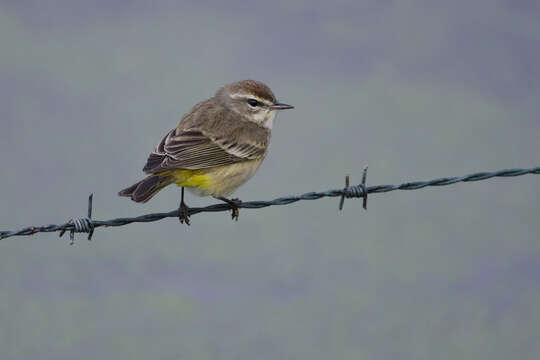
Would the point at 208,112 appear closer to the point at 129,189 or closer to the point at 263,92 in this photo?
the point at 263,92

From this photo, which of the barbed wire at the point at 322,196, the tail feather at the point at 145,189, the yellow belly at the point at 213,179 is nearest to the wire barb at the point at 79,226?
the barbed wire at the point at 322,196

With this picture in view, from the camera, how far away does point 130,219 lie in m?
3.36

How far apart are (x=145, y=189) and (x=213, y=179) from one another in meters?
0.65

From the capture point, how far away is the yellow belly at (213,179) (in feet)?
14.4

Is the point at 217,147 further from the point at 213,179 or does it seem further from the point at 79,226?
the point at 79,226

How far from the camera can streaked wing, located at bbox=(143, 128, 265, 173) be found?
4207 mm

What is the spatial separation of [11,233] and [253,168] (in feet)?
6.82

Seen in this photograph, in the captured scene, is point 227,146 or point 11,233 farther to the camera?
point 227,146

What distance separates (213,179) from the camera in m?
4.49

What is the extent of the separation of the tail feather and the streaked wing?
67 millimetres

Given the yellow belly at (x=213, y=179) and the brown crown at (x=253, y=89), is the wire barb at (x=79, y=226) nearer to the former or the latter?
the yellow belly at (x=213, y=179)

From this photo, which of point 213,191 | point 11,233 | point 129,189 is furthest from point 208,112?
point 11,233

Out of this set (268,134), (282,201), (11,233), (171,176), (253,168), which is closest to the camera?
(11,233)

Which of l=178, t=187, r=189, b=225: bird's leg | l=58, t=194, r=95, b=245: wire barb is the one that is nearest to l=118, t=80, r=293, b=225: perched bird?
l=178, t=187, r=189, b=225: bird's leg
